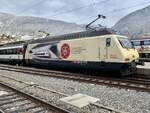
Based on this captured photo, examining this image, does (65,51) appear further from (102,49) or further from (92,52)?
(102,49)

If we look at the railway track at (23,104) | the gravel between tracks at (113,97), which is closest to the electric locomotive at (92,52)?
the gravel between tracks at (113,97)

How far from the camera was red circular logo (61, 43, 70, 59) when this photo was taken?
2211 centimetres

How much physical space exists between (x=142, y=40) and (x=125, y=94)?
2750 cm

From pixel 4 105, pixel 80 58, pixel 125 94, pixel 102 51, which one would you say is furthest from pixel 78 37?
pixel 4 105

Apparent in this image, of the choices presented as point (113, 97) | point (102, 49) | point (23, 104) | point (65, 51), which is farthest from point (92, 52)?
point (23, 104)

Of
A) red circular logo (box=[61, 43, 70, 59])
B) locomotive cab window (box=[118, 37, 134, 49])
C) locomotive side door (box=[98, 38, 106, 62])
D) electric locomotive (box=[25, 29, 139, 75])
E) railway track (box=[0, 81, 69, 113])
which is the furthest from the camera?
red circular logo (box=[61, 43, 70, 59])

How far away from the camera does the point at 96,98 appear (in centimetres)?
1089

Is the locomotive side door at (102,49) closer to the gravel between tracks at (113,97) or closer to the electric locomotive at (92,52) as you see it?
the electric locomotive at (92,52)

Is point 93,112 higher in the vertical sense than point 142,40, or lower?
lower

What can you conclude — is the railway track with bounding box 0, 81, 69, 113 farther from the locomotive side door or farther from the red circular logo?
the red circular logo

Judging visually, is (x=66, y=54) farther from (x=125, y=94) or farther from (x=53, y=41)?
(x=125, y=94)

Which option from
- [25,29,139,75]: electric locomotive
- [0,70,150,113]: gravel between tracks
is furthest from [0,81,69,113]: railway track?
[25,29,139,75]: electric locomotive

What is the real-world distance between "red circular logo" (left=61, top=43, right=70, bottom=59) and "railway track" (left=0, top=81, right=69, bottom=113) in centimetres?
1007

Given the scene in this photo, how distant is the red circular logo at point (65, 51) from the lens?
22.1 meters
